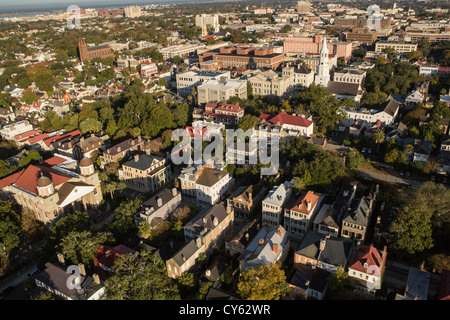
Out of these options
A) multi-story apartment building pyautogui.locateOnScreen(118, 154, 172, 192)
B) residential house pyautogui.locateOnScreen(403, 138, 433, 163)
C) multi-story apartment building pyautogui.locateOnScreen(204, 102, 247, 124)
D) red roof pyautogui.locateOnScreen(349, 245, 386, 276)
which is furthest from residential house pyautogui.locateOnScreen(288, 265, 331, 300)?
multi-story apartment building pyautogui.locateOnScreen(204, 102, 247, 124)

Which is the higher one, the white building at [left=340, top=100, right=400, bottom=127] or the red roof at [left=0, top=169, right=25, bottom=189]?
the white building at [left=340, top=100, right=400, bottom=127]

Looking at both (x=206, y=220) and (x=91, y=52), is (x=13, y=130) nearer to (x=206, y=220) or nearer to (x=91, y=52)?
(x=206, y=220)

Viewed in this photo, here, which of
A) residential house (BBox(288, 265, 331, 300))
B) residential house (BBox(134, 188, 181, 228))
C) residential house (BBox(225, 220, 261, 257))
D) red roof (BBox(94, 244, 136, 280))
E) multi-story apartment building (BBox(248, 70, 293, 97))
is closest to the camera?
residential house (BBox(288, 265, 331, 300))

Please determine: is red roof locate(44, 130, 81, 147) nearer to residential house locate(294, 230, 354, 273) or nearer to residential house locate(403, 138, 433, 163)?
residential house locate(294, 230, 354, 273)

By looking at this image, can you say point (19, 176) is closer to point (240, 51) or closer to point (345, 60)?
point (240, 51)

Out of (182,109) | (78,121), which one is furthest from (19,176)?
(182,109)

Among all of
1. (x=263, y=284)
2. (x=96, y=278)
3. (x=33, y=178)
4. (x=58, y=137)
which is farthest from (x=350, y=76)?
(x=96, y=278)
